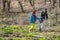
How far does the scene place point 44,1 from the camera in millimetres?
33406

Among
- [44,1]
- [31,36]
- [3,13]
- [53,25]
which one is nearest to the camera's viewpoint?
[31,36]

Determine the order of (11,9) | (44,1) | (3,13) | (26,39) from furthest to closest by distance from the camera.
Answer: (44,1) < (11,9) < (3,13) < (26,39)

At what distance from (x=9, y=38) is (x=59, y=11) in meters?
14.0

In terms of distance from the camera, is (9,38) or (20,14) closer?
(9,38)

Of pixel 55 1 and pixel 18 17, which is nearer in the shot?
pixel 18 17

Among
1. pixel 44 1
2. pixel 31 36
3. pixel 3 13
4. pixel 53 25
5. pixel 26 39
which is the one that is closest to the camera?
pixel 26 39

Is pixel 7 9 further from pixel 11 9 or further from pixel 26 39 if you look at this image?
pixel 26 39

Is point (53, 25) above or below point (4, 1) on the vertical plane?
below

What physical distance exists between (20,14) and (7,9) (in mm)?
1731

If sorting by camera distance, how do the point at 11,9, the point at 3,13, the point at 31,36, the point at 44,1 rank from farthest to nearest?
the point at 44,1 → the point at 11,9 → the point at 3,13 → the point at 31,36

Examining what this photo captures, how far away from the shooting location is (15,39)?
44.5 ft

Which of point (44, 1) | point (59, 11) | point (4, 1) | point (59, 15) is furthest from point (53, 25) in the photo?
point (44, 1)

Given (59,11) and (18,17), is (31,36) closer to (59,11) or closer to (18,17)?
(18,17)

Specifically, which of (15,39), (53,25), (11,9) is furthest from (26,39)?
(11,9)
